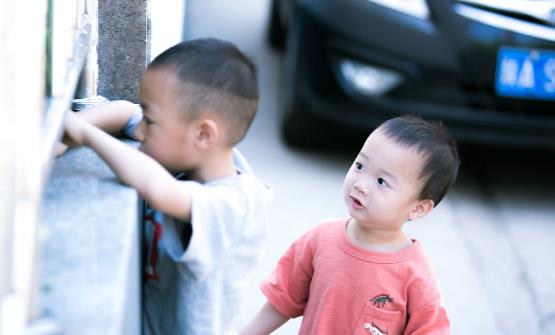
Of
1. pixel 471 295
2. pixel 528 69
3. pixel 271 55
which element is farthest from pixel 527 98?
pixel 271 55

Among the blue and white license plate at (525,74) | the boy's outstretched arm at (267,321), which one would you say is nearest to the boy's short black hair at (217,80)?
the boy's outstretched arm at (267,321)

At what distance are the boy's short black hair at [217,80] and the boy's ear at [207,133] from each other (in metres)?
0.02

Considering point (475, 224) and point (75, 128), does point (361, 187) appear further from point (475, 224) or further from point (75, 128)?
point (475, 224)

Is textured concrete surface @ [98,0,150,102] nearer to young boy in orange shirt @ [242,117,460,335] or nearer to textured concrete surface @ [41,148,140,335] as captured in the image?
textured concrete surface @ [41,148,140,335]

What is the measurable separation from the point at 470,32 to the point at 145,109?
2.78m

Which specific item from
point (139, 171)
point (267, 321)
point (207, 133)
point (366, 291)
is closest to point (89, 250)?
point (139, 171)

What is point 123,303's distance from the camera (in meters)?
1.49

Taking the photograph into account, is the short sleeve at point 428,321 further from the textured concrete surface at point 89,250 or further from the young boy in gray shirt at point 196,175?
the textured concrete surface at point 89,250

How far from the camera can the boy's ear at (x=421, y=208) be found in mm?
2158

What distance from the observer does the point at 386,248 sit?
215 centimetres

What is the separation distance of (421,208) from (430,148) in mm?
139

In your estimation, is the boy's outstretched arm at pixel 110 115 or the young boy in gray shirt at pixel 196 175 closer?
the young boy in gray shirt at pixel 196 175

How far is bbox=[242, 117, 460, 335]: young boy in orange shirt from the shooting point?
6.88ft

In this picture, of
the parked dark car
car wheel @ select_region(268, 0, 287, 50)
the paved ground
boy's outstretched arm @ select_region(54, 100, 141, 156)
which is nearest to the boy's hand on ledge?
boy's outstretched arm @ select_region(54, 100, 141, 156)
